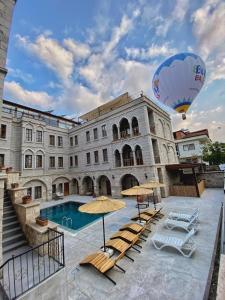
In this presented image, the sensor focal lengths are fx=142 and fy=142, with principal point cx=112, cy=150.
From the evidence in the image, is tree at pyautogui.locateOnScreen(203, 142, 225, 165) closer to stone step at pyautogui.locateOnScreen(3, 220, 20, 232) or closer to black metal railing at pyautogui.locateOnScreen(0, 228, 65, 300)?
black metal railing at pyautogui.locateOnScreen(0, 228, 65, 300)

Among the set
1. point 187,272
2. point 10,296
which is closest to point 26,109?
point 10,296

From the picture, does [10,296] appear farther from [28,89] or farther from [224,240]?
[28,89]

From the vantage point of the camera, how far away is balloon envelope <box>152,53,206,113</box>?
865cm

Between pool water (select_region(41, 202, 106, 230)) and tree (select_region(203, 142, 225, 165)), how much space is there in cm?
2837

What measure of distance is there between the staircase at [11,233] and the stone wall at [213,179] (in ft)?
72.4

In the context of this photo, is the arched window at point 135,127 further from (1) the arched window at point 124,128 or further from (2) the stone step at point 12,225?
(2) the stone step at point 12,225

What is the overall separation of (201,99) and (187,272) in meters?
10.9

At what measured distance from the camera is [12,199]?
7.93 m

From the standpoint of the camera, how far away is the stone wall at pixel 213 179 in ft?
63.0

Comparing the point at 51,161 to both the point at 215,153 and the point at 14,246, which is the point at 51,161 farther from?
the point at 215,153

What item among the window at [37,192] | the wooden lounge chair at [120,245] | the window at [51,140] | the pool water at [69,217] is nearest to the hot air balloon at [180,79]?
the wooden lounge chair at [120,245]

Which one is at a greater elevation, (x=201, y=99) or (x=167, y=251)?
(x=201, y=99)

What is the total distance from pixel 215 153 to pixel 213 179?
12.6 meters

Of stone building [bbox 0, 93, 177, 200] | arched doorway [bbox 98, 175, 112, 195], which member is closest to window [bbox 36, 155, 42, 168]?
stone building [bbox 0, 93, 177, 200]
